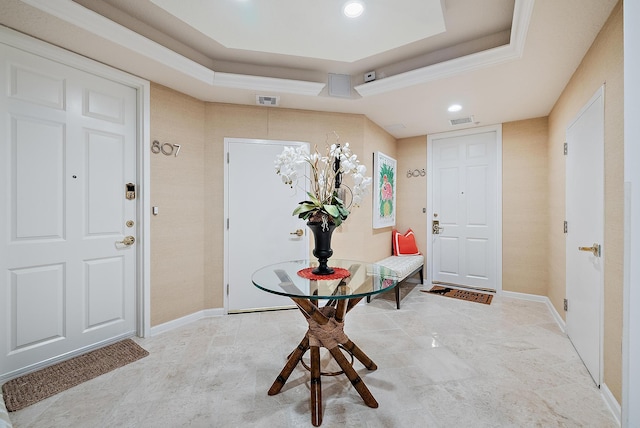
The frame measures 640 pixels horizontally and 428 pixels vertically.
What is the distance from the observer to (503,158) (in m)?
3.89

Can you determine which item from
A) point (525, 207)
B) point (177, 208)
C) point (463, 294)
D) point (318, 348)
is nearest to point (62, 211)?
point (177, 208)

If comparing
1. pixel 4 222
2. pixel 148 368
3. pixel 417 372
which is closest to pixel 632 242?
pixel 417 372

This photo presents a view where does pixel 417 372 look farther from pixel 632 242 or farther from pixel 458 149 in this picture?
pixel 458 149

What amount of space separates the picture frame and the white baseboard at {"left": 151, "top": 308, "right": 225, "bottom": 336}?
7.49ft

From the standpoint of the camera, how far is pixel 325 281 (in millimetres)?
1811

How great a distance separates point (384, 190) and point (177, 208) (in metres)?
2.77

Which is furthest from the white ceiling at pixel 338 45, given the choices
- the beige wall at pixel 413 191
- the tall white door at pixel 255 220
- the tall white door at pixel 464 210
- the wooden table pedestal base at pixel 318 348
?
the wooden table pedestal base at pixel 318 348

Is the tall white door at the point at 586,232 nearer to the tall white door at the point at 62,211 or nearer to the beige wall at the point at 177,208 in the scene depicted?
the beige wall at the point at 177,208

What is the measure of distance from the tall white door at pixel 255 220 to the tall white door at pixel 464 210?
7.82ft

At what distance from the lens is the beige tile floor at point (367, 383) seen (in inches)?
63.0

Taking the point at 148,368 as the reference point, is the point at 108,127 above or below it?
above

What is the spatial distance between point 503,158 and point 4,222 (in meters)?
5.21

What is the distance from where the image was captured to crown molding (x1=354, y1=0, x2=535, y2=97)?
6.13 ft

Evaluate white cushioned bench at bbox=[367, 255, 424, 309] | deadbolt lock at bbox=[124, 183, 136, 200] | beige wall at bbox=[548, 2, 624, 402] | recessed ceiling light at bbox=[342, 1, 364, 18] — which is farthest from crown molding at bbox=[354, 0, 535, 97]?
deadbolt lock at bbox=[124, 183, 136, 200]
